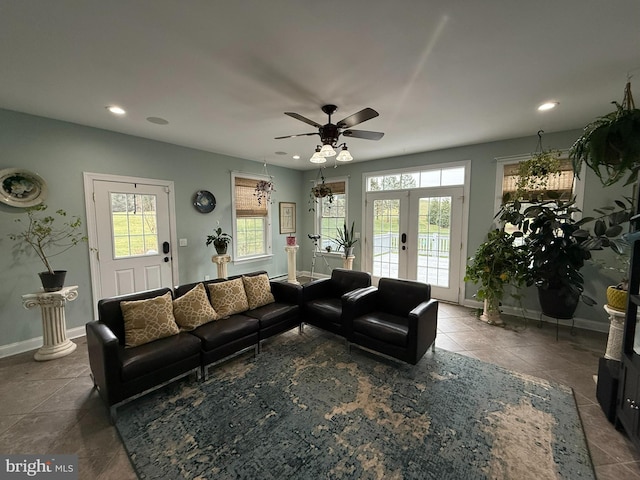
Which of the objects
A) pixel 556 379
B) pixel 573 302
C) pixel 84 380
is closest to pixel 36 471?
pixel 84 380

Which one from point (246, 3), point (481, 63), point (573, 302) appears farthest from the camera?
point (573, 302)

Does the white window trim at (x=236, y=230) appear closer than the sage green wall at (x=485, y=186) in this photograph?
No

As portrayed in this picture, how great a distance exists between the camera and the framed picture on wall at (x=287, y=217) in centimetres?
618

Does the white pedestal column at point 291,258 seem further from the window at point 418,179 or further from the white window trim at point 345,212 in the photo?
the window at point 418,179

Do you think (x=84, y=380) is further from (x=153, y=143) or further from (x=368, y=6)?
(x=368, y=6)

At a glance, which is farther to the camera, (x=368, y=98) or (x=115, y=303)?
(x=368, y=98)

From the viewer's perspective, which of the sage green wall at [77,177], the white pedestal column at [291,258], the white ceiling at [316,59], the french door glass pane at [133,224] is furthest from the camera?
the white pedestal column at [291,258]

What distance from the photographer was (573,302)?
316cm

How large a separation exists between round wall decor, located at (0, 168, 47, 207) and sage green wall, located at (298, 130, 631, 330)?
413cm

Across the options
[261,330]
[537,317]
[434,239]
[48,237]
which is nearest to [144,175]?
[48,237]

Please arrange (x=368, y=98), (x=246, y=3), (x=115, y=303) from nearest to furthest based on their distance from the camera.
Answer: (x=246, y=3)
(x=115, y=303)
(x=368, y=98)

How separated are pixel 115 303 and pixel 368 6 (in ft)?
9.87

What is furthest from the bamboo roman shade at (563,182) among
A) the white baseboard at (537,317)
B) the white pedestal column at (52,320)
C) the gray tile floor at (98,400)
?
the white pedestal column at (52,320)

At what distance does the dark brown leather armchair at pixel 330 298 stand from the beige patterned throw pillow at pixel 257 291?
0.46 meters
